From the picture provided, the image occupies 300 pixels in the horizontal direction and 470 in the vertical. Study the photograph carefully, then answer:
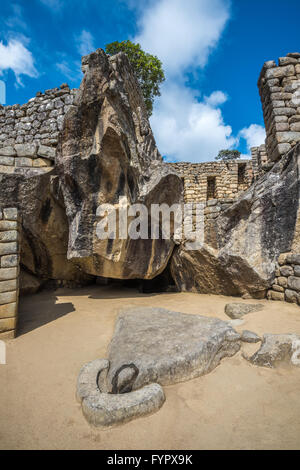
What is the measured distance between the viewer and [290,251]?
3824mm

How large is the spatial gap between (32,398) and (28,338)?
46.9 inches

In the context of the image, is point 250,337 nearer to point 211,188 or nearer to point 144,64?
point 211,188

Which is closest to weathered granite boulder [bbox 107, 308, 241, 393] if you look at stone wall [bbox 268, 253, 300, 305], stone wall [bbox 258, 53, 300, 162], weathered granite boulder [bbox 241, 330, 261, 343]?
weathered granite boulder [bbox 241, 330, 261, 343]

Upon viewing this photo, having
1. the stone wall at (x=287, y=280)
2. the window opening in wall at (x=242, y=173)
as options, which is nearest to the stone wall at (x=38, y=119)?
the stone wall at (x=287, y=280)

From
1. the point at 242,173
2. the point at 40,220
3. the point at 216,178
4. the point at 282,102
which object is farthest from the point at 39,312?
the point at 242,173

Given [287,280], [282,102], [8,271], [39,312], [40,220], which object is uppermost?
[282,102]

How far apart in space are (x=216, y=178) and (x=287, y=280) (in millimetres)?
8346

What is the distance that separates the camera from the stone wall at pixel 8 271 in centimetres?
279

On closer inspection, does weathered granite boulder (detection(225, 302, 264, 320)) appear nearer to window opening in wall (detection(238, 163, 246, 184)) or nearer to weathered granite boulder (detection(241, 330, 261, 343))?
weathered granite boulder (detection(241, 330, 261, 343))

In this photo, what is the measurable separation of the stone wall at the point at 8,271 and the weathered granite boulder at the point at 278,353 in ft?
9.15

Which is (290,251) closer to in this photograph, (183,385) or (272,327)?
(272,327)

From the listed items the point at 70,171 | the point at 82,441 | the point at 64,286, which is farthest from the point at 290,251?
the point at 64,286

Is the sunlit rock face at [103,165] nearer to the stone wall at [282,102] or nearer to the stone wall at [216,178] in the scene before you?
the stone wall at [282,102]

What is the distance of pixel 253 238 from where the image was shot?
431 cm
